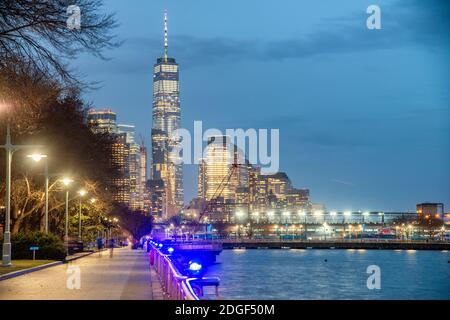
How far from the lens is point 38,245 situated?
170 ft

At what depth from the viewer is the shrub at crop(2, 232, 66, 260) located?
51219 mm

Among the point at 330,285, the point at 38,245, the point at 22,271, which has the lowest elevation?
the point at 330,285

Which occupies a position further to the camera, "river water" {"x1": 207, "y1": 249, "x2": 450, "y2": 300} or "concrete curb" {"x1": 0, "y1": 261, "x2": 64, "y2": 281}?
"river water" {"x1": 207, "y1": 249, "x2": 450, "y2": 300}

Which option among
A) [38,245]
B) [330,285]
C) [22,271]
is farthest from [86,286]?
[330,285]

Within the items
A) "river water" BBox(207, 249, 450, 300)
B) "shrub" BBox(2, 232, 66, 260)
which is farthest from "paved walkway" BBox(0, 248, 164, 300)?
Answer: "river water" BBox(207, 249, 450, 300)

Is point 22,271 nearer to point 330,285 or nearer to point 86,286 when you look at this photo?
point 86,286

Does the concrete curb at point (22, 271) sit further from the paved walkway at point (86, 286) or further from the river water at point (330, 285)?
the river water at point (330, 285)

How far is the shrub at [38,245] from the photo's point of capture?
51.2 meters

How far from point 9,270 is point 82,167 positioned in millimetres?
28006

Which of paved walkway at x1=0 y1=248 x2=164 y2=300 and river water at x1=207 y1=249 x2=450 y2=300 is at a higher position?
paved walkway at x1=0 y1=248 x2=164 y2=300

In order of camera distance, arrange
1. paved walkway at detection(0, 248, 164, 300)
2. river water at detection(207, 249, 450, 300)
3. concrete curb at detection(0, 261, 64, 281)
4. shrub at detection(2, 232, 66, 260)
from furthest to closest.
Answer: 1. river water at detection(207, 249, 450, 300)
2. shrub at detection(2, 232, 66, 260)
3. concrete curb at detection(0, 261, 64, 281)
4. paved walkway at detection(0, 248, 164, 300)

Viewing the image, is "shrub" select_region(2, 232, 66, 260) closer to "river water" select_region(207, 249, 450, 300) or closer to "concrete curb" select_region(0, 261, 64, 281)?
"concrete curb" select_region(0, 261, 64, 281)

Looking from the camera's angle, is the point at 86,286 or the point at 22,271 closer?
the point at 86,286
